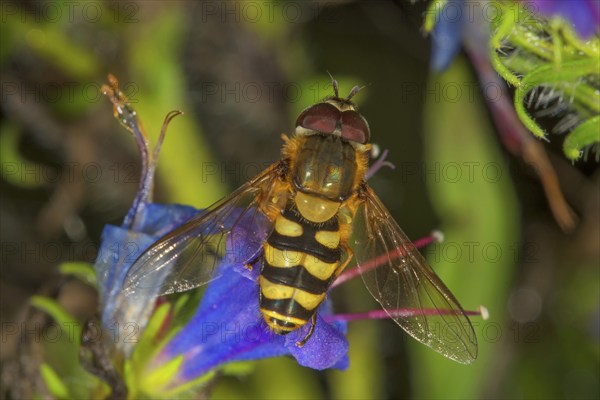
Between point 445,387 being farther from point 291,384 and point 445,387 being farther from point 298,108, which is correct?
point 298,108

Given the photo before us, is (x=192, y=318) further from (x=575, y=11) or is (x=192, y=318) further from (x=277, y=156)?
(x=277, y=156)

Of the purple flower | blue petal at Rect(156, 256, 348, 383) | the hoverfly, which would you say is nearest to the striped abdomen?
the hoverfly

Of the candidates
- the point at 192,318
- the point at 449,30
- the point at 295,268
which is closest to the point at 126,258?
the point at 192,318

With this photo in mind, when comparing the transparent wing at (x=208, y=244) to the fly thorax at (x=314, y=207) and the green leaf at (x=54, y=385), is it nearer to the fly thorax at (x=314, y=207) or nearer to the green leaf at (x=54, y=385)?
the fly thorax at (x=314, y=207)

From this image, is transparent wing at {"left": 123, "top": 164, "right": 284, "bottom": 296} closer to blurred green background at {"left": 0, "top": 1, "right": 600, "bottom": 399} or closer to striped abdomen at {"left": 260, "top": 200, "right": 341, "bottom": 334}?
striped abdomen at {"left": 260, "top": 200, "right": 341, "bottom": 334}

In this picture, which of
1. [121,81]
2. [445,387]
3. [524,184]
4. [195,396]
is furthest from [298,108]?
[195,396]

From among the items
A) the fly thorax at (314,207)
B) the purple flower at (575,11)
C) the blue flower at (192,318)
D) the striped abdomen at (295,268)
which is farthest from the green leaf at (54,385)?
the purple flower at (575,11)
